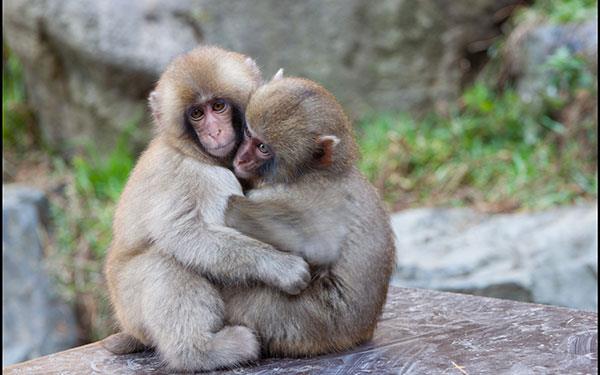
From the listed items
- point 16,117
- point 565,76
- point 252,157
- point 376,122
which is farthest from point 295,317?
point 16,117

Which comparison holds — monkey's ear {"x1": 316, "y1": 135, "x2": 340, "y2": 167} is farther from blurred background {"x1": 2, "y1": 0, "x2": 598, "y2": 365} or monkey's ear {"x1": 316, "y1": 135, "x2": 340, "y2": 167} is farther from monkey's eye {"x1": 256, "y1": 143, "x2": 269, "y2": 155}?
blurred background {"x1": 2, "y1": 0, "x2": 598, "y2": 365}

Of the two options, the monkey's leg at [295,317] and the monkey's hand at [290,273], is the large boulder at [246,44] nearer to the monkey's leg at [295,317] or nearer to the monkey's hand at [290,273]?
the monkey's leg at [295,317]

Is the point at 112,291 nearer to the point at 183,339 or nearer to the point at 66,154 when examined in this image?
the point at 183,339

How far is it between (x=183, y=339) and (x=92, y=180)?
6241 millimetres

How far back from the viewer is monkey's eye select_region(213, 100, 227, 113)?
12.8 feet

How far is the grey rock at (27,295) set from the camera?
325 inches

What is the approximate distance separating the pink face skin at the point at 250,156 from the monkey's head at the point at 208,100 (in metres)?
0.10

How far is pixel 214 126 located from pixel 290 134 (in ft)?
1.10

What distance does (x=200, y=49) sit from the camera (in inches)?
160

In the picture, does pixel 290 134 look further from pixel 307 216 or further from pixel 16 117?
pixel 16 117

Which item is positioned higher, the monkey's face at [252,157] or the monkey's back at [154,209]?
the monkey's face at [252,157]

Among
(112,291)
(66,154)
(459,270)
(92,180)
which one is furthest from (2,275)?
(112,291)

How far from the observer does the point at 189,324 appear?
3.80 meters

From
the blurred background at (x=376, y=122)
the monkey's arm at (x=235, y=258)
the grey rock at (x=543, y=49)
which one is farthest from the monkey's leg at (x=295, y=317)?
the grey rock at (x=543, y=49)
